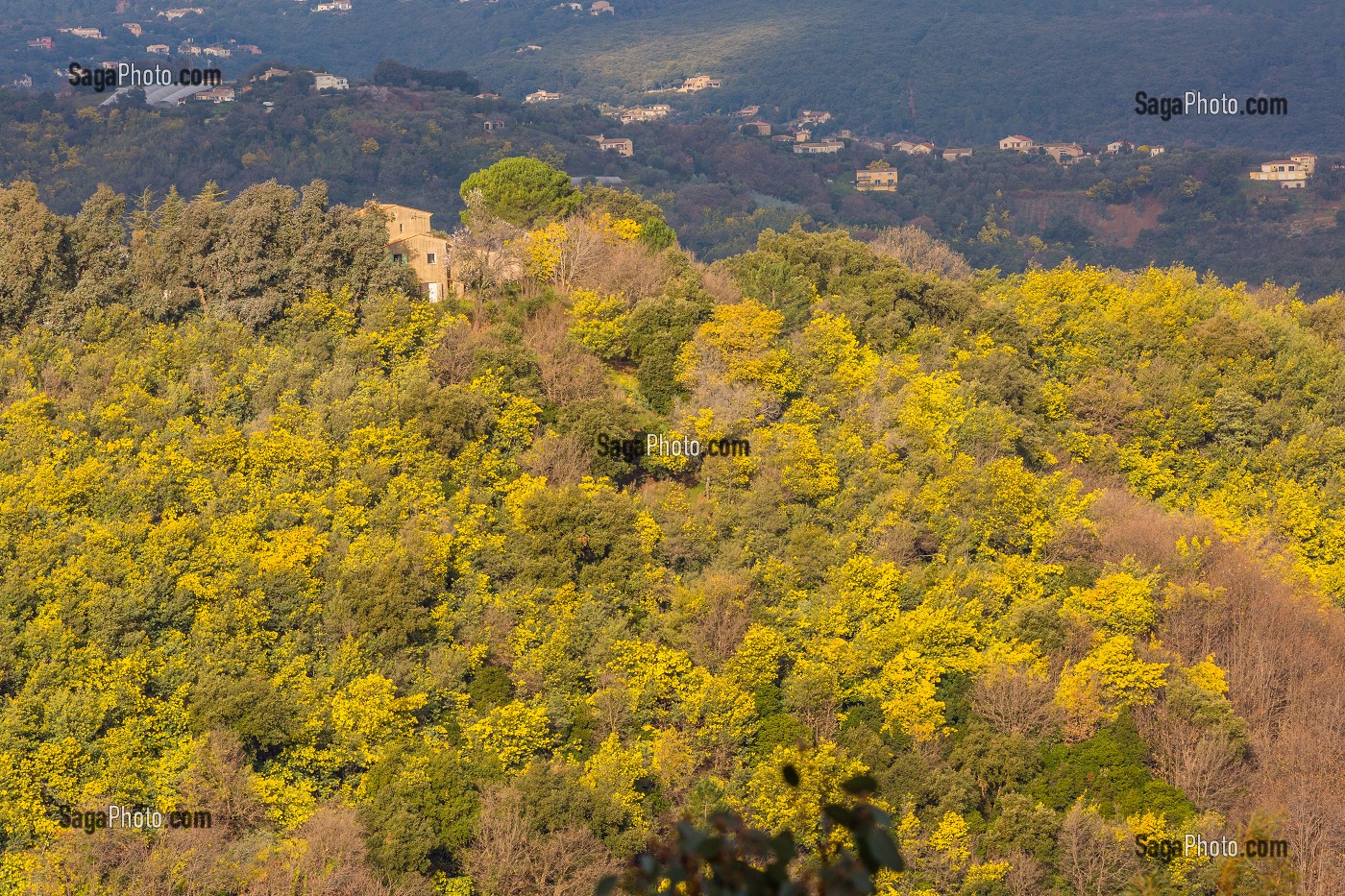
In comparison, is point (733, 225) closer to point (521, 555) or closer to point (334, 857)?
point (521, 555)

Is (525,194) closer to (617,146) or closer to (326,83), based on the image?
(617,146)

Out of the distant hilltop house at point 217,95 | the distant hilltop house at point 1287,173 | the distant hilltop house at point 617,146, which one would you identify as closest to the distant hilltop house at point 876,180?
the distant hilltop house at point 617,146

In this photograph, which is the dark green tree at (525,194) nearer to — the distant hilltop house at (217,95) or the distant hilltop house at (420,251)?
the distant hilltop house at (420,251)

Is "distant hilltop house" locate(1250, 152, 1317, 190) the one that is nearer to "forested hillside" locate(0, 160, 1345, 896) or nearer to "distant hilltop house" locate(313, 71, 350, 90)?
"distant hilltop house" locate(313, 71, 350, 90)

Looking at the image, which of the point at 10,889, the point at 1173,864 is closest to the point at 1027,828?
the point at 1173,864

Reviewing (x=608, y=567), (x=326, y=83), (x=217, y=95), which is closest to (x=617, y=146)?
(x=326, y=83)
